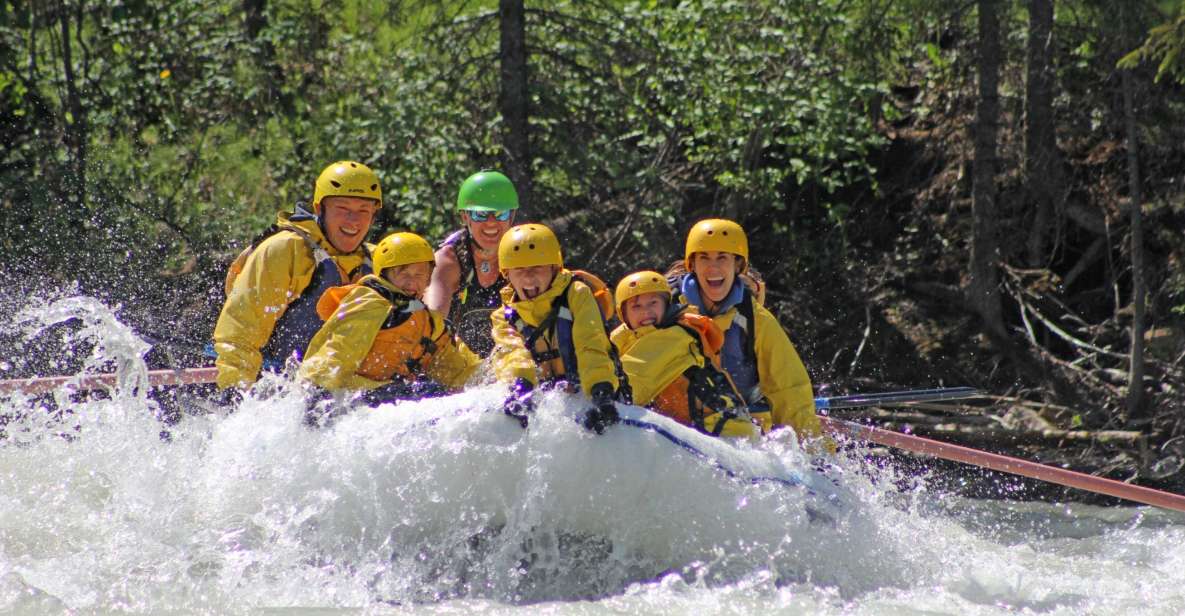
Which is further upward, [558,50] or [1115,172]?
[558,50]

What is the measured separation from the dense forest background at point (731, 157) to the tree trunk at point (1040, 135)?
17 millimetres

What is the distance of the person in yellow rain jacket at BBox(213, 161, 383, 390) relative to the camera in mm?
5998

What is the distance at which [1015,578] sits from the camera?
5.25 metres

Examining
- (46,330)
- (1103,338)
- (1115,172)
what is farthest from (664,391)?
(46,330)

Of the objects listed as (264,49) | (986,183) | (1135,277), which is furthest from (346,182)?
(1135,277)

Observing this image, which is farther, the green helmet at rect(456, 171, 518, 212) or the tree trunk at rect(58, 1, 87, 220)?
the tree trunk at rect(58, 1, 87, 220)

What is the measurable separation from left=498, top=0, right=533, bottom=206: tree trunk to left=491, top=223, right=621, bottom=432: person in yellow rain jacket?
3.60 metres

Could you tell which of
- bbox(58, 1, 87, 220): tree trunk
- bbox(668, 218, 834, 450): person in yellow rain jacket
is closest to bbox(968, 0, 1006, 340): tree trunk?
bbox(668, 218, 834, 450): person in yellow rain jacket

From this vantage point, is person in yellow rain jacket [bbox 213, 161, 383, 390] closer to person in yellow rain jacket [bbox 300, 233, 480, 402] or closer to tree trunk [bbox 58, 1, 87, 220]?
person in yellow rain jacket [bbox 300, 233, 480, 402]

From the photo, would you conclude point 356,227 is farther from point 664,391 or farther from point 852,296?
point 852,296

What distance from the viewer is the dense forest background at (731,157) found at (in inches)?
347

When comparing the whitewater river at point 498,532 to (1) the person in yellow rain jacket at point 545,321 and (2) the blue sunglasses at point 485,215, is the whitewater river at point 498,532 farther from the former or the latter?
(2) the blue sunglasses at point 485,215

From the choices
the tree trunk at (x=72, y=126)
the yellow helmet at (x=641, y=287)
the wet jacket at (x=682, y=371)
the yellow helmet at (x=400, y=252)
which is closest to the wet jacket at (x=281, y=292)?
the yellow helmet at (x=400, y=252)

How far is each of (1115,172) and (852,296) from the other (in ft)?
6.97
